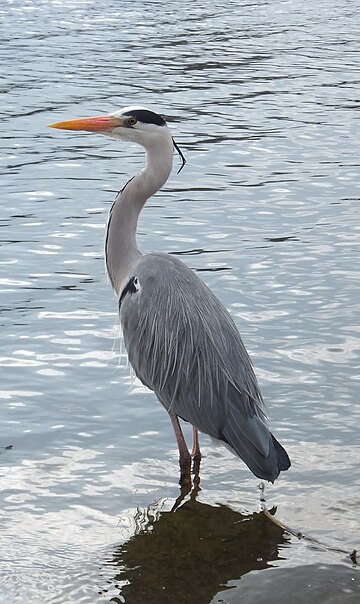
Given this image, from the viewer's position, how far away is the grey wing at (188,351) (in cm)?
512

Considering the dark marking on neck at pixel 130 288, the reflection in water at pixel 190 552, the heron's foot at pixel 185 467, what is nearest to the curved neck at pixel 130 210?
the dark marking on neck at pixel 130 288

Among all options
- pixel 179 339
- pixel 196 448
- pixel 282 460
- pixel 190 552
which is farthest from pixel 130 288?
pixel 190 552

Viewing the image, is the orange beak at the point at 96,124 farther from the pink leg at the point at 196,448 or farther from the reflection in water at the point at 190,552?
the reflection in water at the point at 190,552

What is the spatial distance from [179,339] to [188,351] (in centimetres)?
8

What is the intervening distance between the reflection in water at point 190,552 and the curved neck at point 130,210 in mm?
1296

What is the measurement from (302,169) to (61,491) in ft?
19.4

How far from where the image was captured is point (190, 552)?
4758 mm

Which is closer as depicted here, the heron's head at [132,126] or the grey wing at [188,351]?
the grey wing at [188,351]

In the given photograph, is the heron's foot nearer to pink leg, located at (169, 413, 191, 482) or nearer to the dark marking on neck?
pink leg, located at (169, 413, 191, 482)

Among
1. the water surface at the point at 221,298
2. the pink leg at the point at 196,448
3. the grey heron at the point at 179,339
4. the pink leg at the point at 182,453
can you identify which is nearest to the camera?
the water surface at the point at 221,298

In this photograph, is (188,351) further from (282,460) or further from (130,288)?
(282,460)

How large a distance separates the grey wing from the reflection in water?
35cm

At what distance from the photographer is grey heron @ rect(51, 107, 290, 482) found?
5.07 m

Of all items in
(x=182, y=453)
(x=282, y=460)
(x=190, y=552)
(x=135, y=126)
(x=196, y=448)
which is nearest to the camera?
(x=190, y=552)
